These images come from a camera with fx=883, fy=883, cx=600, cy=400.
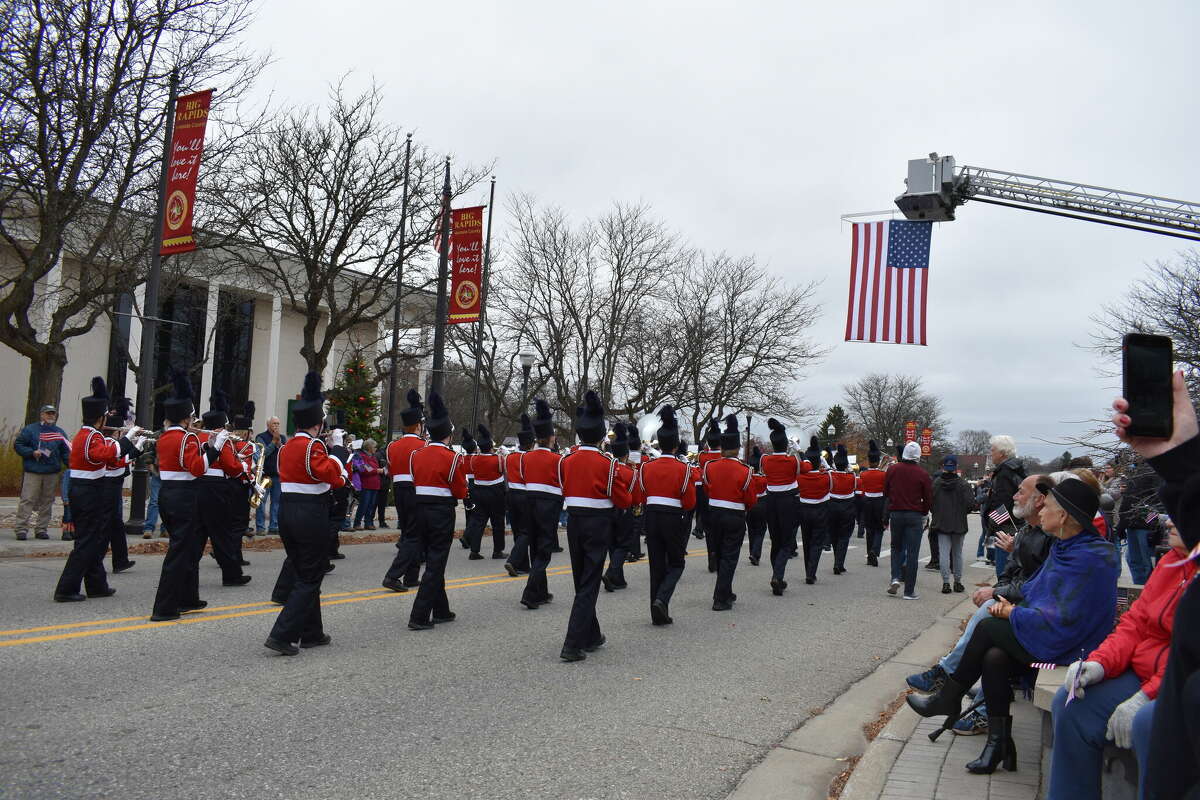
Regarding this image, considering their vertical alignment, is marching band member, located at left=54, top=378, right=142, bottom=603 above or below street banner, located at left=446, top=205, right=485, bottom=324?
below

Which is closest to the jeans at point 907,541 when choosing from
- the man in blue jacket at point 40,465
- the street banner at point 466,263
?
the street banner at point 466,263

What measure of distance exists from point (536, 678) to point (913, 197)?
32.6ft

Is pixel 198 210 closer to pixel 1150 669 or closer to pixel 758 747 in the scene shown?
pixel 758 747

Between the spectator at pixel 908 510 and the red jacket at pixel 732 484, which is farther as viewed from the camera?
the spectator at pixel 908 510

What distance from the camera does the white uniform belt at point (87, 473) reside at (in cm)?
901

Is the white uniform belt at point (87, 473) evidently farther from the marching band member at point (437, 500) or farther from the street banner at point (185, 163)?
the street banner at point (185, 163)

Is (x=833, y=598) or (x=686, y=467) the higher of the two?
(x=686, y=467)

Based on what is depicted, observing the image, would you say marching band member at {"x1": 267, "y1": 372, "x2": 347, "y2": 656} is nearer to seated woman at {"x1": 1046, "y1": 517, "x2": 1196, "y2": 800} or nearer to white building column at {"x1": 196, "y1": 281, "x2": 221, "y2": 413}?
seated woman at {"x1": 1046, "y1": 517, "x2": 1196, "y2": 800}

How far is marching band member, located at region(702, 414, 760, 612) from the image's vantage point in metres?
10.6

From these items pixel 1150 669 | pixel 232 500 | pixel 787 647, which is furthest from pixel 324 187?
pixel 1150 669

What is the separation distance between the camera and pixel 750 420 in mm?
39906

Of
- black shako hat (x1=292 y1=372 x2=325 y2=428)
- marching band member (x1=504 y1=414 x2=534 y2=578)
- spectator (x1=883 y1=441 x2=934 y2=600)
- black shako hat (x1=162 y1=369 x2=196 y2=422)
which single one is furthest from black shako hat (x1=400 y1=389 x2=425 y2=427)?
spectator (x1=883 y1=441 x2=934 y2=600)

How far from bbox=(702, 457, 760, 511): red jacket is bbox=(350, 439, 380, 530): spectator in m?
8.55

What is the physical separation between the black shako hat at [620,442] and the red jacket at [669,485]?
3.98 feet
